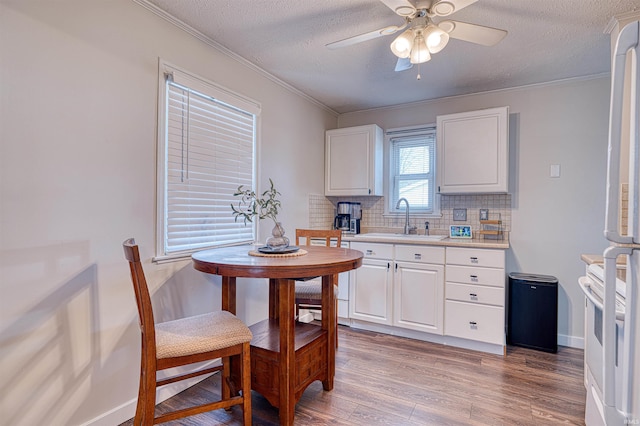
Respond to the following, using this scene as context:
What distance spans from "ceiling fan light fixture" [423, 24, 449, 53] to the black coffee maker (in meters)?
2.29

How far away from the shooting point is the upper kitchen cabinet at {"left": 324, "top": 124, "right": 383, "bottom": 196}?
354 cm

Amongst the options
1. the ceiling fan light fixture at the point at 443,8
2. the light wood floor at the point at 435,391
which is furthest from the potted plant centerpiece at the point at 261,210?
the ceiling fan light fixture at the point at 443,8

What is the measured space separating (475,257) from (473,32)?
1723 mm

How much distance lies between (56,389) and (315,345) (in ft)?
4.16

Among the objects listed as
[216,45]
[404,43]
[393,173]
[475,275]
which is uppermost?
[216,45]

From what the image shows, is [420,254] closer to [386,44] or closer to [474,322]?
[474,322]

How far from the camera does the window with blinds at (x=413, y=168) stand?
139 inches

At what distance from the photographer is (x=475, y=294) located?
2.72 metres

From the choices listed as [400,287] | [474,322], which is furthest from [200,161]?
[474,322]

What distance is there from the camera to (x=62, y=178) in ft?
5.01

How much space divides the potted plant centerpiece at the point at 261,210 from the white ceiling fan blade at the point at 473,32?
4.44 ft

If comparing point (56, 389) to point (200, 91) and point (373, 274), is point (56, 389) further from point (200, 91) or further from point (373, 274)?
point (373, 274)

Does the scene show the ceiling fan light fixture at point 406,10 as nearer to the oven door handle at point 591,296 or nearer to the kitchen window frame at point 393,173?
the oven door handle at point 591,296

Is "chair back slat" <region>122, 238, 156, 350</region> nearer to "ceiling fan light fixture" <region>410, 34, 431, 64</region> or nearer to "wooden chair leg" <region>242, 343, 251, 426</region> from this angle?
"wooden chair leg" <region>242, 343, 251, 426</region>
